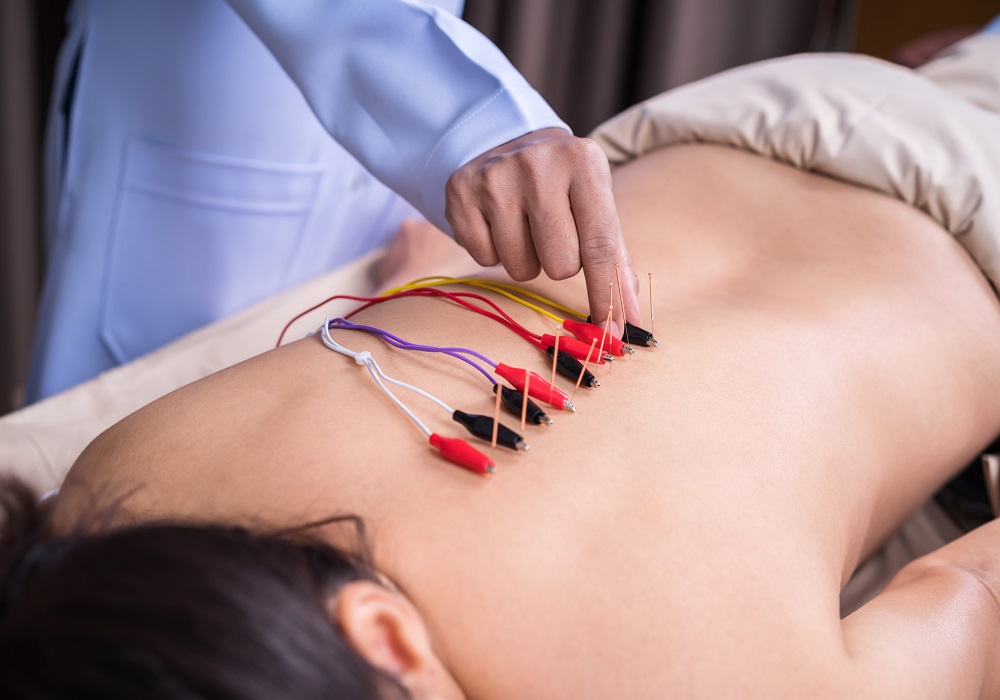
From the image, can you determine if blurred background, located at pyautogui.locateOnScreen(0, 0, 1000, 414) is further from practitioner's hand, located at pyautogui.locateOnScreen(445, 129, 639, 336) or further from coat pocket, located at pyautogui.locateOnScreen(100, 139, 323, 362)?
practitioner's hand, located at pyautogui.locateOnScreen(445, 129, 639, 336)

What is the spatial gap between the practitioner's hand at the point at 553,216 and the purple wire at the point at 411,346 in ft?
0.43

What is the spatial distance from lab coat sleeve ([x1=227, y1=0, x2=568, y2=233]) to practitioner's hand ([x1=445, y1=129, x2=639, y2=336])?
7 centimetres

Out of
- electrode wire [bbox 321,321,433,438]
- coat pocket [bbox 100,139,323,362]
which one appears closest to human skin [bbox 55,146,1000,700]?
electrode wire [bbox 321,321,433,438]

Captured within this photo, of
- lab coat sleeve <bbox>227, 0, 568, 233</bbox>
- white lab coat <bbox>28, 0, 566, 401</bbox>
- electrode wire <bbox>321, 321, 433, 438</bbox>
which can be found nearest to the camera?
electrode wire <bbox>321, 321, 433, 438</bbox>

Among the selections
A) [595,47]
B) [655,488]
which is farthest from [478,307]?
[595,47]

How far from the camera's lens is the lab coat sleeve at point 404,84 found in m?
0.97

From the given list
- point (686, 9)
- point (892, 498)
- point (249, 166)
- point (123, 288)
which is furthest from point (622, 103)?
point (892, 498)

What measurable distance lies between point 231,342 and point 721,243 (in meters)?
0.74

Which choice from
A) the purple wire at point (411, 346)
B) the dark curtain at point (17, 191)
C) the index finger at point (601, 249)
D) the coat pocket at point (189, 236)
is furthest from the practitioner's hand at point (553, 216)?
the dark curtain at point (17, 191)

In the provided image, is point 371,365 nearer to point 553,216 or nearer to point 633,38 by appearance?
point 553,216

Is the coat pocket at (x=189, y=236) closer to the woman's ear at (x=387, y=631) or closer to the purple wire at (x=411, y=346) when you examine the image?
the purple wire at (x=411, y=346)

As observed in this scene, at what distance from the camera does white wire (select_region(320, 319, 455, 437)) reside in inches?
29.3

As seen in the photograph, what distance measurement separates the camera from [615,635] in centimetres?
63

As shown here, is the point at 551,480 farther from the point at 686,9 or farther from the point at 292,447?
the point at 686,9
